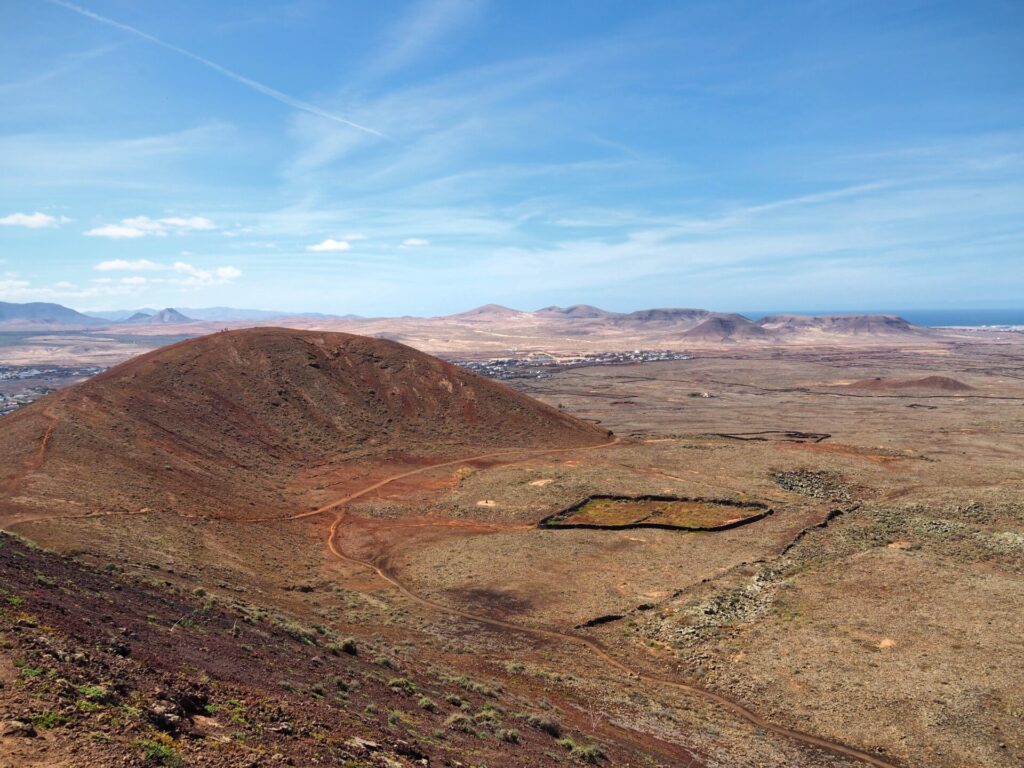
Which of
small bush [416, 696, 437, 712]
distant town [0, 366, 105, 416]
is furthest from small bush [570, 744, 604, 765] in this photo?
distant town [0, 366, 105, 416]

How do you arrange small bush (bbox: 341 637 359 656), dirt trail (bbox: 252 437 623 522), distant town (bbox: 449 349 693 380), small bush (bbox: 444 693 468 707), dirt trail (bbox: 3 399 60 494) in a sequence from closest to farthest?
small bush (bbox: 444 693 468 707)
small bush (bbox: 341 637 359 656)
dirt trail (bbox: 3 399 60 494)
dirt trail (bbox: 252 437 623 522)
distant town (bbox: 449 349 693 380)

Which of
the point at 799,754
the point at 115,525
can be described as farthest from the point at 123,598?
the point at 799,754

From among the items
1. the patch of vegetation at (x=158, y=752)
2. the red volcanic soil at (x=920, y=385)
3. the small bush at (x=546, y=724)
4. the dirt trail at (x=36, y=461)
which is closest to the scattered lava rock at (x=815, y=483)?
the small bush at (x=546, y=724)

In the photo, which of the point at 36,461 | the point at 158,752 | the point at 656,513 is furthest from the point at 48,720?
the point at 656,513

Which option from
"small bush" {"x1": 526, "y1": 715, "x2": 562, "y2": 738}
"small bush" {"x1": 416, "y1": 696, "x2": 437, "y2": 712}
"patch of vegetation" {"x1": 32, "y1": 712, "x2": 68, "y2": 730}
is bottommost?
"small bush" {"x1": 526, "y1": 715, "x2": 562, "y2": 738}

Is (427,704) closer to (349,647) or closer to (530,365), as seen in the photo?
(349,647)

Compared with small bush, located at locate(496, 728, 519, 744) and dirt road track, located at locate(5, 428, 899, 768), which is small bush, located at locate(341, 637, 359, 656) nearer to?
small bush, located at locate(496, 728, 519, 744)

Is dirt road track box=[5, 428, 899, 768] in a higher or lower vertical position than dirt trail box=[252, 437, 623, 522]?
lower

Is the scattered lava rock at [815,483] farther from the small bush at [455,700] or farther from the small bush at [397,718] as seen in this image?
the small bush at [397,718]
